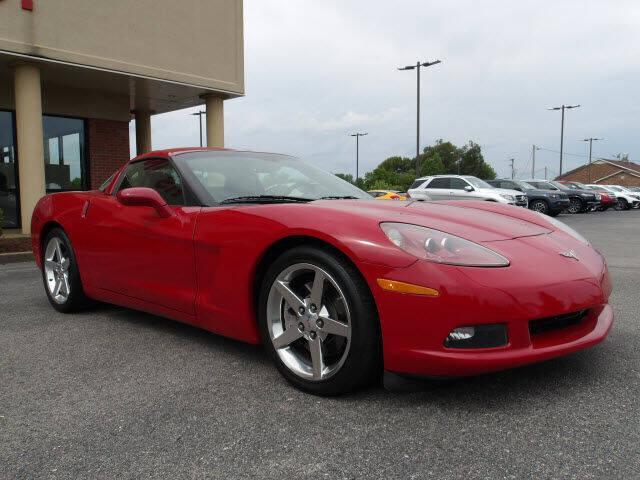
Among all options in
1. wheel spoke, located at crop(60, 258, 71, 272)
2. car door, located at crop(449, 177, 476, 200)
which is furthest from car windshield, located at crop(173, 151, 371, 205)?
car door, located at crop(449, 177, 476, 200)

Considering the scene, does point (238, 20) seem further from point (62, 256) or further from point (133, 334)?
point (133, 334)

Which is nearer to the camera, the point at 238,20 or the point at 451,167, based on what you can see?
the point at 238,20

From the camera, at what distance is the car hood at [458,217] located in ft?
8.31

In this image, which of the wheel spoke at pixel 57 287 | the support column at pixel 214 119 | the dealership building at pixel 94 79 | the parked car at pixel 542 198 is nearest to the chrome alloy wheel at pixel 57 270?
the wheel spoke at pixel 57 287

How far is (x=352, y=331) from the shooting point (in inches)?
92.8

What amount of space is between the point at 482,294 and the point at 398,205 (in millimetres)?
925

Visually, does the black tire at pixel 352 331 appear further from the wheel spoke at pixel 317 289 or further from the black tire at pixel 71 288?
the black tire at pixel 71 288

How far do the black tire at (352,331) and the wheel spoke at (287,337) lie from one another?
14 cm

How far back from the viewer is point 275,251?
2748 millimetres

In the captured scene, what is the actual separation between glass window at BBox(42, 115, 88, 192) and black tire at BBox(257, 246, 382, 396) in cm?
1188

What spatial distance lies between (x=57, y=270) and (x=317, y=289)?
2843mm

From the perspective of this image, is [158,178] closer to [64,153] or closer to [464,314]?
[464,314]

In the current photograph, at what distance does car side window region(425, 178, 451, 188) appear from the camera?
19.2 metres

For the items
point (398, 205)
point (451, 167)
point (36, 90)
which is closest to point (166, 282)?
point (398, 205)
